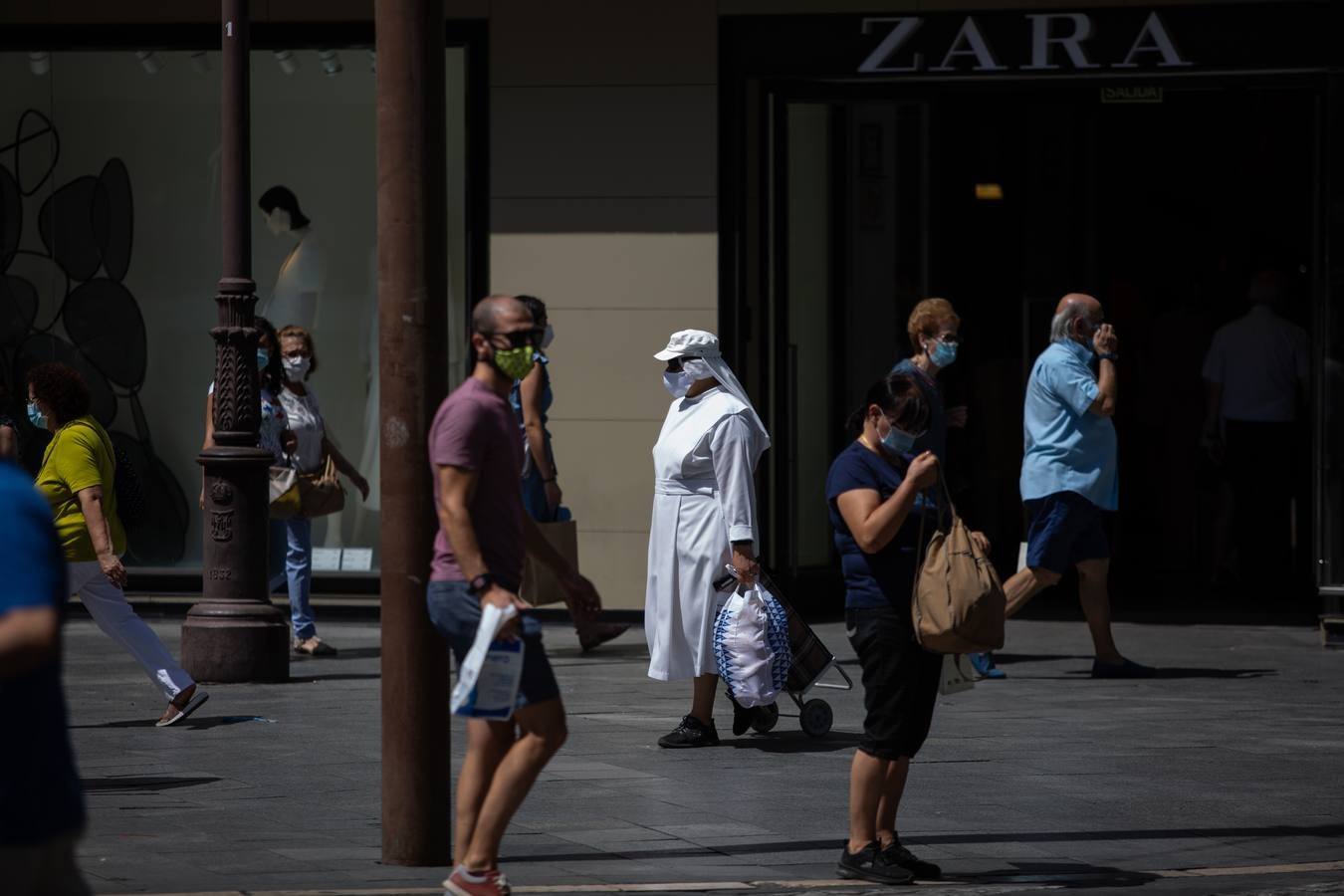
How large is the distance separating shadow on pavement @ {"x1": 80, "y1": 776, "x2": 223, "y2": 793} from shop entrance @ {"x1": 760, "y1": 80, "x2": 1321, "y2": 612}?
6.33 m

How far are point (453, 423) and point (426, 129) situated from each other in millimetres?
1214

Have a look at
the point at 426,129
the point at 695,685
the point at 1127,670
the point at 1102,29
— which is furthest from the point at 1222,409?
the point at 426,129

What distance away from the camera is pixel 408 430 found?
23.0 ft

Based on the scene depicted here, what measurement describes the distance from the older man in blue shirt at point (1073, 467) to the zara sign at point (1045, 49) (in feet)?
8.49

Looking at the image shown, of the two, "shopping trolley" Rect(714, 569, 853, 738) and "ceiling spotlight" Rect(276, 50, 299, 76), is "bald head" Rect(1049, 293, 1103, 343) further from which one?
"ceiling spotlight" Rect(276, 50, 299, 76)

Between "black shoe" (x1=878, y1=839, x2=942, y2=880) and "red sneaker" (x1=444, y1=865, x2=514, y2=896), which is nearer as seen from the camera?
"red sneaker" (x1=444, y1=865, x2=514, y2=896)

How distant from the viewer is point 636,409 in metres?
14.3

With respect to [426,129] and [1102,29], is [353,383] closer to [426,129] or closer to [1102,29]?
[1102,29]

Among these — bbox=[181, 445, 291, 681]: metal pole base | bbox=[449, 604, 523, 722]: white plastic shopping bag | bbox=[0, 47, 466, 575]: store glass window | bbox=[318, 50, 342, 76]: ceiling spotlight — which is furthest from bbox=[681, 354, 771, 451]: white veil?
bbox=[318, 50, 342, 76]: ceiling spotlight

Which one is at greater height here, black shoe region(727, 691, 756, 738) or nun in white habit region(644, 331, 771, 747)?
nun in white habit region(644, 331, 771, 747)

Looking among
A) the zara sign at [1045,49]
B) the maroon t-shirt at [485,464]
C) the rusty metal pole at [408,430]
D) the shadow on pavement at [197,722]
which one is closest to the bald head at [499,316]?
the maroon t-shirt at [485,464]

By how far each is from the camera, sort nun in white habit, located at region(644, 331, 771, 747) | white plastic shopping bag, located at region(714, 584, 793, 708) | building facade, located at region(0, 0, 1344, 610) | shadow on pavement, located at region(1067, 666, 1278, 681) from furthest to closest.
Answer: building facade, located at region(0, 0, 1344, 610) < shadow on pavement, located at region(1067, 666, 1278, 681) < nun in white habit, located at region(644, 331, 771, 747) < white plastic shopping bag, located at region(714, 584, 793, 708)

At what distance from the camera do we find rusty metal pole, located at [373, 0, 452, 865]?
7004mm

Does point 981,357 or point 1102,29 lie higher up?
point 1102,29
